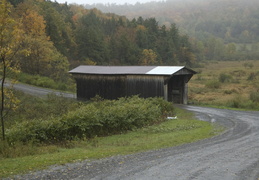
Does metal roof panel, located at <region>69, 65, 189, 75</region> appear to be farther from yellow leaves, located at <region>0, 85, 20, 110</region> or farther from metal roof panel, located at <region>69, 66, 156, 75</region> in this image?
yellow leaves, located at <region>0, 85, 20, 110</region>

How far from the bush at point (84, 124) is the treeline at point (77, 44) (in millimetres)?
6285

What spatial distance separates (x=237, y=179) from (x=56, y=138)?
9.99 m

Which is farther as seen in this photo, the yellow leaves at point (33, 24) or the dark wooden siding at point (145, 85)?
the yellow leaves at point (33, 24)

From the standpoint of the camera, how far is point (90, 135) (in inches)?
688

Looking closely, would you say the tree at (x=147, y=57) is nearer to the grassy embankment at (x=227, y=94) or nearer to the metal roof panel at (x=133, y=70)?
the grassy embankment at (x=227, y=94)

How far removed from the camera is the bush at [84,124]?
15109 millimetres

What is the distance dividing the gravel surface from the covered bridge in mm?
15030

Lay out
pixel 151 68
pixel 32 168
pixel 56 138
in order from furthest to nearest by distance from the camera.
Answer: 1. pixel 151 68
2. pixel 56 138
3. pixel 32 168

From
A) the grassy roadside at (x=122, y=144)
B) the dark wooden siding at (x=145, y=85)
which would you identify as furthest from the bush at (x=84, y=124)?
the dark wooden siding at (x=145, y=85)

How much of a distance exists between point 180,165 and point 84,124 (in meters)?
7.68

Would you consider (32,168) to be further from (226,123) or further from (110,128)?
(226,123)

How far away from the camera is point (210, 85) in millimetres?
53656

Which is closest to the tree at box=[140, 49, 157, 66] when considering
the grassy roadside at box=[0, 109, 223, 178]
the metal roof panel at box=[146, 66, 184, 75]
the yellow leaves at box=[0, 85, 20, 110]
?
the metal roof panel at box=[146, 66, 184, 75]

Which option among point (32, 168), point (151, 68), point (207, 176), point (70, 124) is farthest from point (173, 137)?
point (151, 68)
